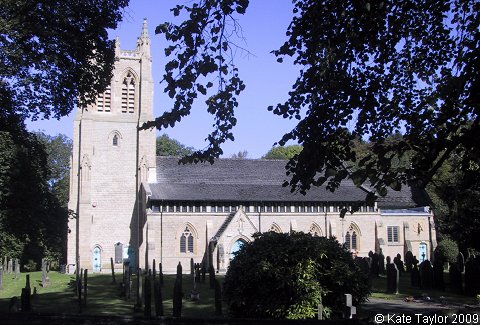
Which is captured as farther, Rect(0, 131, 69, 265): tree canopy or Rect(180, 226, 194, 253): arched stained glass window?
Rect(180, 226, 194, 253): arched stained glass window

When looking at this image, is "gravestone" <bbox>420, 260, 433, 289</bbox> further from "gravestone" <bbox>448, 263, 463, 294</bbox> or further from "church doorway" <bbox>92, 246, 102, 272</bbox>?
"church doorway" <bbox>92, 246, 102, 272</bbox>

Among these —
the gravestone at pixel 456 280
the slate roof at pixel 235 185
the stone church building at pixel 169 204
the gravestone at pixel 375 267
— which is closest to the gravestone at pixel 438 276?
the gravestone at pixel 456 280

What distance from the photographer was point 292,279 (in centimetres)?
1253

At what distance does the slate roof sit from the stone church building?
96mm

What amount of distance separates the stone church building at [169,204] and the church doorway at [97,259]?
0.09m

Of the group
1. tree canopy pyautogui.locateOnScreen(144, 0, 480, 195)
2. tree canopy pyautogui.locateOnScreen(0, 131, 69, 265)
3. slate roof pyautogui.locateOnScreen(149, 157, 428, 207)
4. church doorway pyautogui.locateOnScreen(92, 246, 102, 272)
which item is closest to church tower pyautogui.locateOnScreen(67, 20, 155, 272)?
church doorway pyautogui.locateOnScreen(92, 246, 102, 272)

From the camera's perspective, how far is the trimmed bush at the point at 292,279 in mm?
12508

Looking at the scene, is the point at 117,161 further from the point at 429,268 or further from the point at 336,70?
the point at 336,70

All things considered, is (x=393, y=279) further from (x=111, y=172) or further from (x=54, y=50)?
(x=111, y=172)

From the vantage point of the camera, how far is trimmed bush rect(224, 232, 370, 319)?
41.0 ft

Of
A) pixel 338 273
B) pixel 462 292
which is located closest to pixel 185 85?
pixel 338 273

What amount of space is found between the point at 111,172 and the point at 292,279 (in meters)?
37.3

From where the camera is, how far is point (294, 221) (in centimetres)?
4594

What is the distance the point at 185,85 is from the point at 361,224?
42.2 metres
